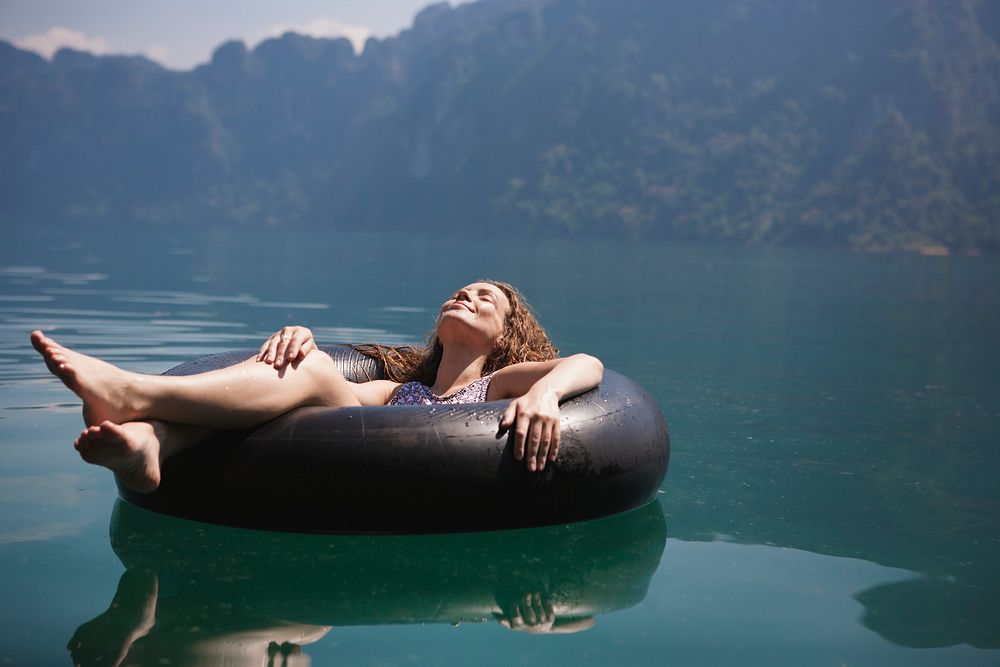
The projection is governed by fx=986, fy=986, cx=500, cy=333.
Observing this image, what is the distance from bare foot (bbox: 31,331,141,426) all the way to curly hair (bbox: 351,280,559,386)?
172 cm

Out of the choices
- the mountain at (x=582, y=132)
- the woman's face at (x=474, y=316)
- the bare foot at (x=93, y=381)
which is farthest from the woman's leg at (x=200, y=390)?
the mountain at (x=582, y=132)

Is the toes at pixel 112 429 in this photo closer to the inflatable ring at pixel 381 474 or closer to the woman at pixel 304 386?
the woman at pixel 304 386

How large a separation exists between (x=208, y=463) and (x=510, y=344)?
57.6 inches

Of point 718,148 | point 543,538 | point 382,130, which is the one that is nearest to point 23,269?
point 543,538

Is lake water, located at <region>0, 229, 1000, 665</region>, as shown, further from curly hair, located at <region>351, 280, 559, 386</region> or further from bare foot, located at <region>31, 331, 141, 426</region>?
curly hair, located at <region>351, 280, 559, 386</region>

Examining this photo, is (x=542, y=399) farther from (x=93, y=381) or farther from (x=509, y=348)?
(x=93, y=381)

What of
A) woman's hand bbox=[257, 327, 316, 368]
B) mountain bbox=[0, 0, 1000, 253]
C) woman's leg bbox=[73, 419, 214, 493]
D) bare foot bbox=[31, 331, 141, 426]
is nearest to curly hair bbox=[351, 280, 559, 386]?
woman's hand bbox=[257, 327, 316, 368]

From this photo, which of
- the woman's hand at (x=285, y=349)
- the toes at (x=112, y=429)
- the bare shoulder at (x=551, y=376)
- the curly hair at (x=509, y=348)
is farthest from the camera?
the curly hair at (x=509, y=348)

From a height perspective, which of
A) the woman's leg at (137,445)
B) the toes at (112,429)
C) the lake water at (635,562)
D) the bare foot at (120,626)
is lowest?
the lake water at (635,562)

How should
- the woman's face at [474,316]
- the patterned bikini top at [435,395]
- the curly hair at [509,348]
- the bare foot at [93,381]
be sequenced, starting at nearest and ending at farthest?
1. the bare foot at [93,381]
2. the patterned bikini top at [435,395]
3. the woman's face at [474,316]
4. the curly hair at [509,348]

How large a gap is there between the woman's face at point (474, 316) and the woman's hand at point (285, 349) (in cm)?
83

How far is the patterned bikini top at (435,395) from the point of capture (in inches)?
165

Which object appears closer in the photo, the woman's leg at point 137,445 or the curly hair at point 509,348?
the woman's leg at point 137,445

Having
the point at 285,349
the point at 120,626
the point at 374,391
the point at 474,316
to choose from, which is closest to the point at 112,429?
the point at 120,626
